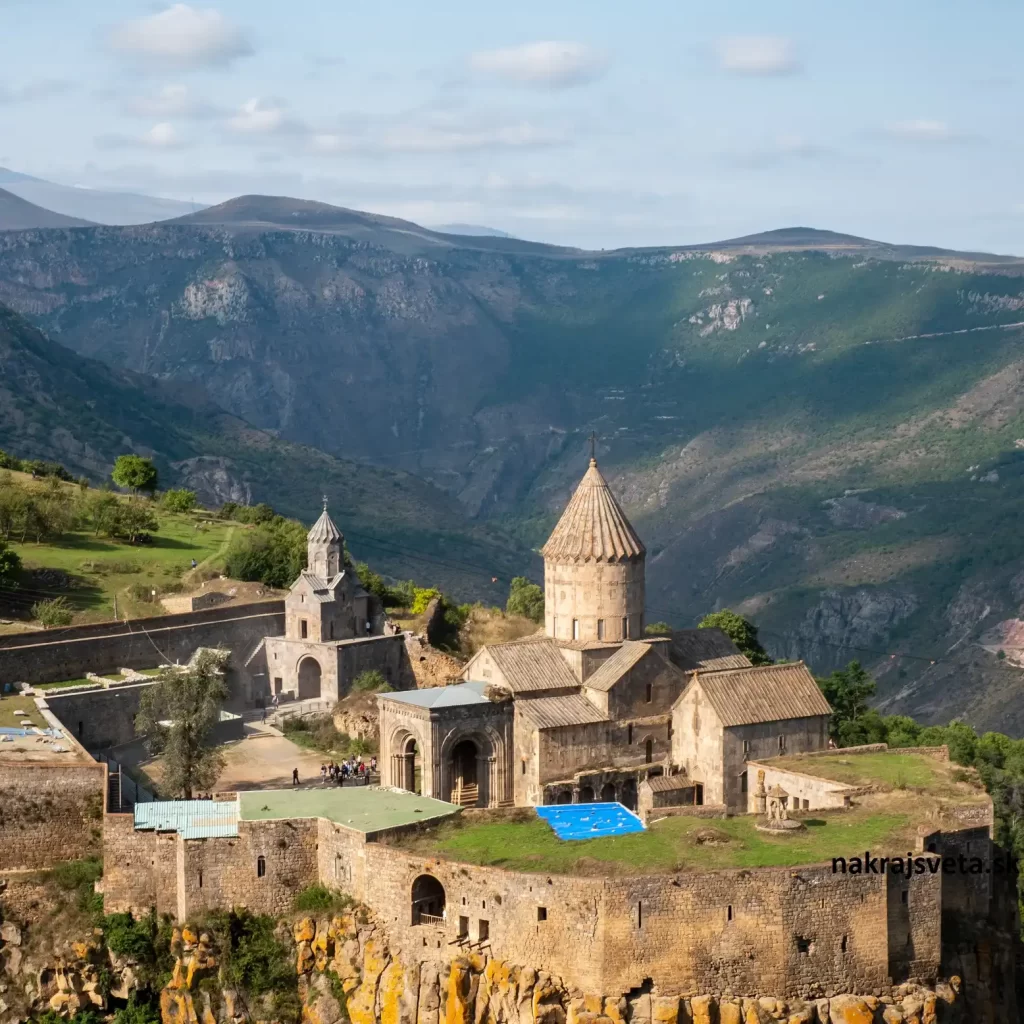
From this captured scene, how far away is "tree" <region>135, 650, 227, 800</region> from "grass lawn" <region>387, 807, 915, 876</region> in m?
8.05

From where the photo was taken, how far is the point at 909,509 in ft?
405

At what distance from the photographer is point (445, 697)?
1629 inches

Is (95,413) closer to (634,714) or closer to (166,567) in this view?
(166,567)

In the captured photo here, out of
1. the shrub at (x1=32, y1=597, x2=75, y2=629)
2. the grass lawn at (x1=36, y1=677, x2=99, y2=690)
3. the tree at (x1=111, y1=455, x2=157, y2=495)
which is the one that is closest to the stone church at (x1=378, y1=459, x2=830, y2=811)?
the grass lawn at (x1=36, y1=677, x2=99, y2=690)

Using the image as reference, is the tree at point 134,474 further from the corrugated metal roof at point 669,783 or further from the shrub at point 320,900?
the shrub at point 320,900

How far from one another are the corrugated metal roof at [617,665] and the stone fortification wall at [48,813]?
1280cm

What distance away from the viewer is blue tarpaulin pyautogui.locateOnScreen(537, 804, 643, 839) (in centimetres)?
3428

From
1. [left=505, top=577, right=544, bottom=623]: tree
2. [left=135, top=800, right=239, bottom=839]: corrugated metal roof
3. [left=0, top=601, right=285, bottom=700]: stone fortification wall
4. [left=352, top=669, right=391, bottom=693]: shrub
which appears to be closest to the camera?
[left=135, top=800, right=239, bottom=839]: corrugated metal roof

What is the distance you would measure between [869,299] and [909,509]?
215 feet

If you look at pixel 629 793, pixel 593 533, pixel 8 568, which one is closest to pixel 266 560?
pixel 8 568

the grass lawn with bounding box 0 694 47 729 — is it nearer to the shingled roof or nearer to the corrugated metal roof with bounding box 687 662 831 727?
the shingled roof

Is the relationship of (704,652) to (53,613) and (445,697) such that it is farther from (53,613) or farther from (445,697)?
(53,613)

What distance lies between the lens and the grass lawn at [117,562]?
2272 inches

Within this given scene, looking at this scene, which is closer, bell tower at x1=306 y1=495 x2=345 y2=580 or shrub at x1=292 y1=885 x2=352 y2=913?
shrub at x1=292 y1=885 x2=352 y2=913
